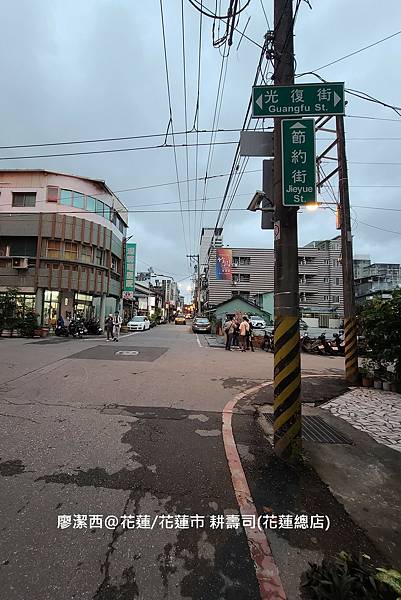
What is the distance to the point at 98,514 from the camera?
104 inches

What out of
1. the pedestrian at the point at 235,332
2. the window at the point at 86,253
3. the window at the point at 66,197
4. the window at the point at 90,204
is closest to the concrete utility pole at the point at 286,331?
the pedestrian at the point at 235,332

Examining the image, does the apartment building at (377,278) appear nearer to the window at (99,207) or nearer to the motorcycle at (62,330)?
the window at (99,207)

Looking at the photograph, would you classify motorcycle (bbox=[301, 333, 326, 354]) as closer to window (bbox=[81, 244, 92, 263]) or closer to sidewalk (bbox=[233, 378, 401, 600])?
sidewalk (bbox=[233, 378, 401, 600])

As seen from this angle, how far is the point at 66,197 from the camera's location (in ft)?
89.0

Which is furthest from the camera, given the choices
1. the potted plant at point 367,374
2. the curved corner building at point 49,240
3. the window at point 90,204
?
the window at point 90,204

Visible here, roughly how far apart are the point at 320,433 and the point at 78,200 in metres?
28.2

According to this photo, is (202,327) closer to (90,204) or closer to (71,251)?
(71,251)

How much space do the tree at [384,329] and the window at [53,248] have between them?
966 inches

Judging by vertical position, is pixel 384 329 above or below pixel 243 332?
above

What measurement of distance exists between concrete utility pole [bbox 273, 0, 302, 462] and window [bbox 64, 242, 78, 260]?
25.7 meters

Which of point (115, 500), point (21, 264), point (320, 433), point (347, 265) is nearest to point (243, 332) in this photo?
point (347, 265)

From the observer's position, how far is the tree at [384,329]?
293 inches

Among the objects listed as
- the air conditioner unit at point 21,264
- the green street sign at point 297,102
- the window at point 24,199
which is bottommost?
the green street sign at point 297,102

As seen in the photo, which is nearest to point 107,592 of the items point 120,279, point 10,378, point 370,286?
point 10,378
